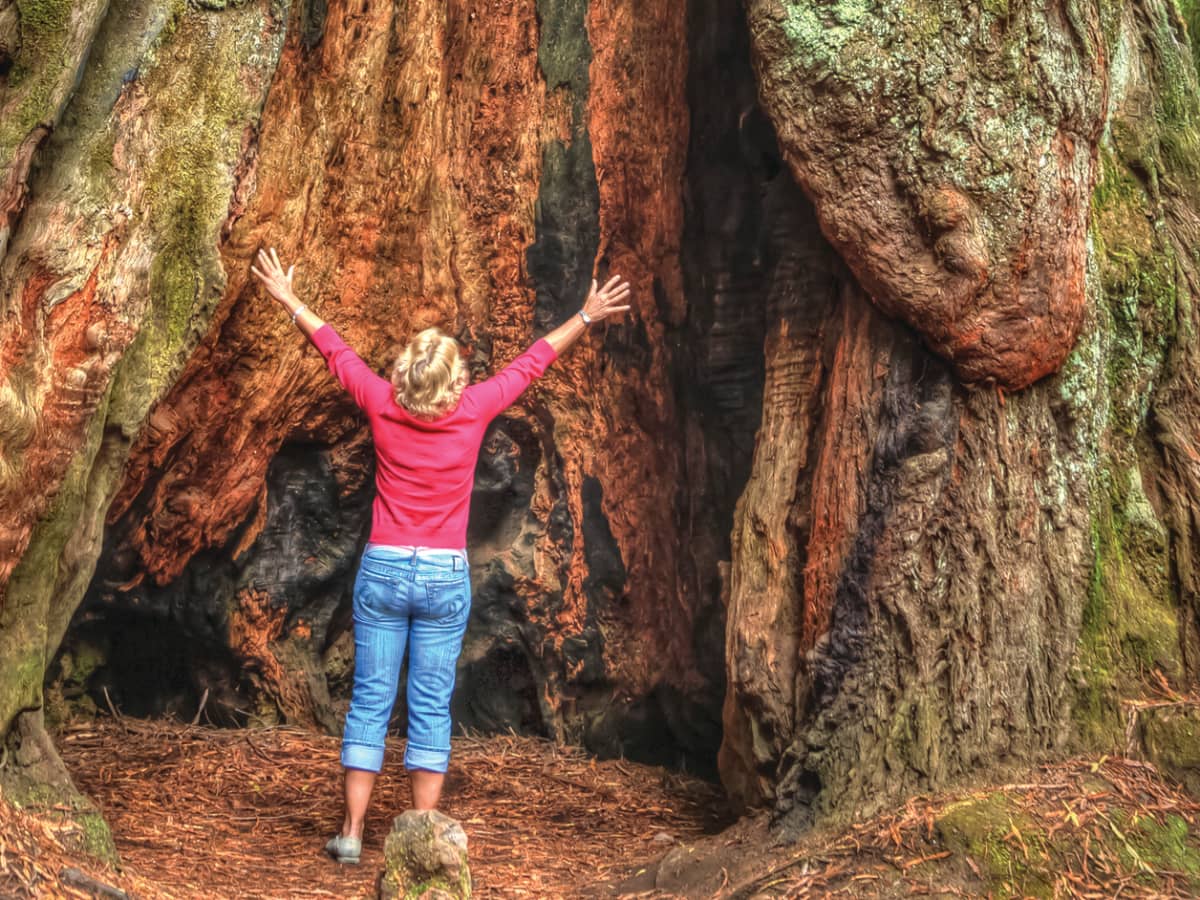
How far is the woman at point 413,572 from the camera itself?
16.1 ft

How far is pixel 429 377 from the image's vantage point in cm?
480

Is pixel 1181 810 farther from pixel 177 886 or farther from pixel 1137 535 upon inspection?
pixel 177 886

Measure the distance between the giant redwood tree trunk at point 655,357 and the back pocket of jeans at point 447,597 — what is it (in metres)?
1.20

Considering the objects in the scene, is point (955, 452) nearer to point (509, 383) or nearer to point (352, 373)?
point (509, 383)

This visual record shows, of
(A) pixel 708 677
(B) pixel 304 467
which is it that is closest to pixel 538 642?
(A) pixel 708 677

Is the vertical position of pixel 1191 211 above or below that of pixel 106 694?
above

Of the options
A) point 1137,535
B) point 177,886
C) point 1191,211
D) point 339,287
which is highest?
point 1191,211

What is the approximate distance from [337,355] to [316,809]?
6.88 feet

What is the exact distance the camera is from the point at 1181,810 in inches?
180

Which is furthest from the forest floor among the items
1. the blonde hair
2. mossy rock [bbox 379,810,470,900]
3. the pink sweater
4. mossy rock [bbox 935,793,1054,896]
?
the blonde hair

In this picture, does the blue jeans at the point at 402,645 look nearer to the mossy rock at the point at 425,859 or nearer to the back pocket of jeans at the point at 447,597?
the back pocket of jeans at the point at 447,597

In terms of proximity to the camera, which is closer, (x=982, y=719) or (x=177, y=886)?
(x=177, y=886)

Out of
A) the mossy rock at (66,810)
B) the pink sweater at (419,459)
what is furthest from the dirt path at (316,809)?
the pink sweater at (419,459)

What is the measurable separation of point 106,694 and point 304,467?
1571 mm
